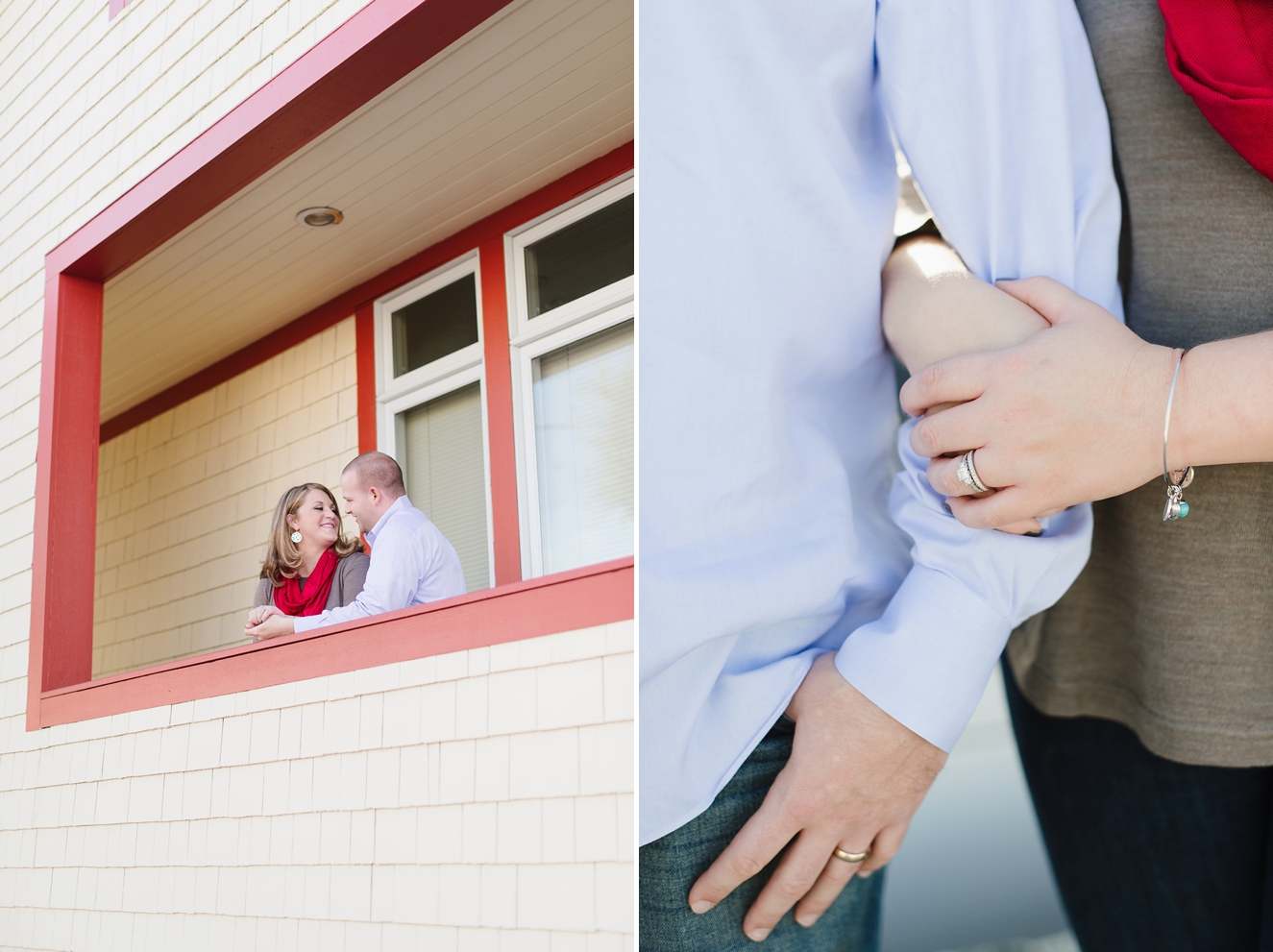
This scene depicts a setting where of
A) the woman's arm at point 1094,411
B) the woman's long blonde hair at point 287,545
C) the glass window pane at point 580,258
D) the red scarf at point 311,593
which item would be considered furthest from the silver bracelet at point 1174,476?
the woman's long blonde hair at point 287,545

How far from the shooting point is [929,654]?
2.60ft

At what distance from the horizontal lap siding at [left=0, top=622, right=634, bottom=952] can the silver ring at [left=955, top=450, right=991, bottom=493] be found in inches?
57.1

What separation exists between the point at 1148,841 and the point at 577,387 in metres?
3.23

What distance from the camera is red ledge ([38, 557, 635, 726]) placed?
2.26 m

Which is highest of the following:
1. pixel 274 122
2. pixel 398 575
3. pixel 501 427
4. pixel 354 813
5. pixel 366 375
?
pixel 274 122

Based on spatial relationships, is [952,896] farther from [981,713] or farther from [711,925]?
[711,925]

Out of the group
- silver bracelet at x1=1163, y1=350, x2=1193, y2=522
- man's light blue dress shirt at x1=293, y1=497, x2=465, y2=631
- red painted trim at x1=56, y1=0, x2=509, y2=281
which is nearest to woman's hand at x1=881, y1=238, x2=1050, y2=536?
silver bracelet at x1=1163, y1=350, x2=1193, y2=522

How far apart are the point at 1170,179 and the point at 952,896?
868 mm

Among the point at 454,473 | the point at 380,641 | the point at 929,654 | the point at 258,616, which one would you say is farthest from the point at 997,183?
the point at 454,473

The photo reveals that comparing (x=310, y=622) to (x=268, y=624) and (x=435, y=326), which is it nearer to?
(x=268, y=624)

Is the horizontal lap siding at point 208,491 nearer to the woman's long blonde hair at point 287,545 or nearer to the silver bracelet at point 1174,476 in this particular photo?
the woman's long blonde hair at point 287,545

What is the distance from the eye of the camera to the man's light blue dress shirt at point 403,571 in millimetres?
3516

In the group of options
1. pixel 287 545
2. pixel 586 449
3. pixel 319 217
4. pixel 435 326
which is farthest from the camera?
pixel 435 326

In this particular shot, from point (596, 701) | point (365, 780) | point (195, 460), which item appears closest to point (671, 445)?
point (596, 701)
